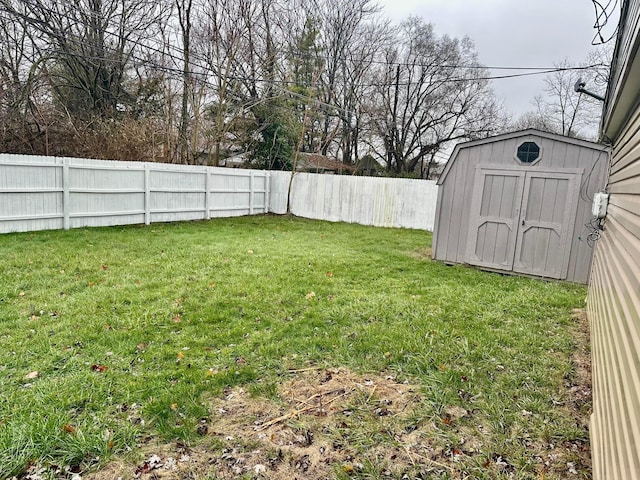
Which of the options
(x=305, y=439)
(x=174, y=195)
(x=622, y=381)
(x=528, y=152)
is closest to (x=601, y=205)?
(x=528, y=152)

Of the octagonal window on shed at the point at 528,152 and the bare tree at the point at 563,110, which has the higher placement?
the bare tree at the point at 563,110

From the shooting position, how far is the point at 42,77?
1067 cm

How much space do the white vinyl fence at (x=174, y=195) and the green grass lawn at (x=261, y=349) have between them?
1692 mm

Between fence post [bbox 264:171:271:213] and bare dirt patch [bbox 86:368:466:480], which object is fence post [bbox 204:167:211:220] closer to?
fence post [bbox 264:171:271:213]

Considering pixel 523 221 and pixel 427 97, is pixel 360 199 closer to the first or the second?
pixel 523 221

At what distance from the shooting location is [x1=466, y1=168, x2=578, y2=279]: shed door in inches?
231

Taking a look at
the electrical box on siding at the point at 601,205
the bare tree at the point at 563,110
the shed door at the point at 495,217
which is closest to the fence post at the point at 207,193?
the shed door at the point at 495,217

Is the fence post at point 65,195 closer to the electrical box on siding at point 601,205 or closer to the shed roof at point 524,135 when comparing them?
the shed roof at point 524,135

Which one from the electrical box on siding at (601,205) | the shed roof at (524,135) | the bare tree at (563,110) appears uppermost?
the bare tree at (563,110)

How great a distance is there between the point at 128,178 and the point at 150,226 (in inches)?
45.8

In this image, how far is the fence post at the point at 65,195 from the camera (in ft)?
25.8

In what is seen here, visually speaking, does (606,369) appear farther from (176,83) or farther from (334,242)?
(176,83)

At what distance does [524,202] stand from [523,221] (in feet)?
0.94

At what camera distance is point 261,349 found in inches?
127
